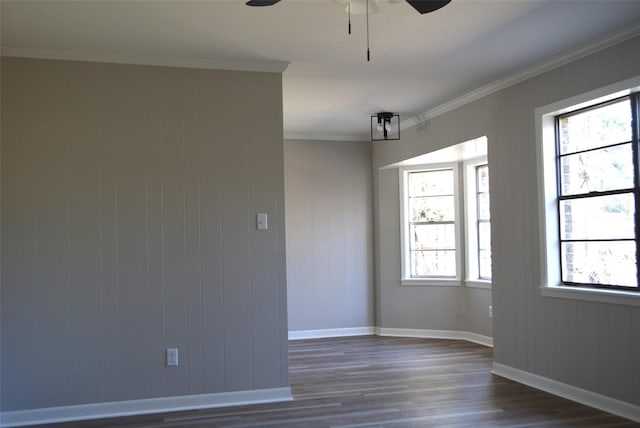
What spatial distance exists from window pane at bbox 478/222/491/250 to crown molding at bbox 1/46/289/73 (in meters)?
3.39

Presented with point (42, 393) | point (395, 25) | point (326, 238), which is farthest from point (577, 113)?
point (42, 393)

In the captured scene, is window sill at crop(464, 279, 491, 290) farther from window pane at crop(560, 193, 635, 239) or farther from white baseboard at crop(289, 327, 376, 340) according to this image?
window pane at crop(560, 193, 635, 239)

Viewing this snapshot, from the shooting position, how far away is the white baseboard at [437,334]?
6691mm

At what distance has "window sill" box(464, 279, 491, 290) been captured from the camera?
6571mm

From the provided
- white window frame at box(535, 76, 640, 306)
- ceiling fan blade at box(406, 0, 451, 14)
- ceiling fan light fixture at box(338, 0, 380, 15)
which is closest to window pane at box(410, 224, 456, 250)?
white window frame at box(535, 76, 640, 306)

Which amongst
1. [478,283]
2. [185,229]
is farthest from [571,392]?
[185,229]

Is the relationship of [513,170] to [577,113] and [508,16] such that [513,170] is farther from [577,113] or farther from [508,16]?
[508,16]

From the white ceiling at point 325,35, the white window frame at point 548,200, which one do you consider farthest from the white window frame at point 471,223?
the white window frame at point 548,200

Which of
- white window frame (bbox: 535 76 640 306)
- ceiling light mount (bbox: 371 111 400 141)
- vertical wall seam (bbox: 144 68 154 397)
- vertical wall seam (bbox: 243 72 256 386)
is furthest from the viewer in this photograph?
ceiling light mount (bbox: 371 111 400 141)

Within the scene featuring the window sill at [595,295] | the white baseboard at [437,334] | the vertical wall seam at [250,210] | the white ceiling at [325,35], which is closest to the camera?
the white ceiling at [325,35]

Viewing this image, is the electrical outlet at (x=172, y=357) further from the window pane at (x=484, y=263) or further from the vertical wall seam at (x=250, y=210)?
the window pane at (x=484, y=263)

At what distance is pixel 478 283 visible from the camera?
673 centimetres

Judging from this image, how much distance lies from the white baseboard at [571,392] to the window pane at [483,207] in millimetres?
2039

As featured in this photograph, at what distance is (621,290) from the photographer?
13.4ft
